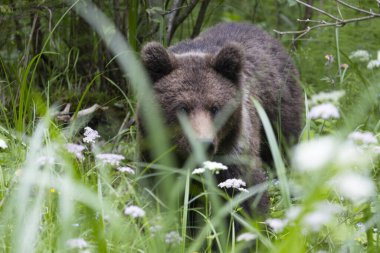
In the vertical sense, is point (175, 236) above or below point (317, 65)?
above

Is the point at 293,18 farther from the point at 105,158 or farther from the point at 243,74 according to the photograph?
the point at 105,158

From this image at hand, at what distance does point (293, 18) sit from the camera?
9.86 meters

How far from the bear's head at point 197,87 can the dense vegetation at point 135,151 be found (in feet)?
0.89

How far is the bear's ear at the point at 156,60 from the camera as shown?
5312mm

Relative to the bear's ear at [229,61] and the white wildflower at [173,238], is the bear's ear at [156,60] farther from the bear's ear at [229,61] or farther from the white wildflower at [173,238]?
the white wildflower at [173,238]

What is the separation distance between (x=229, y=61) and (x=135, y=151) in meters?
1.19

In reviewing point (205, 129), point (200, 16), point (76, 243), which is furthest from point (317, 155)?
point (200, 16)

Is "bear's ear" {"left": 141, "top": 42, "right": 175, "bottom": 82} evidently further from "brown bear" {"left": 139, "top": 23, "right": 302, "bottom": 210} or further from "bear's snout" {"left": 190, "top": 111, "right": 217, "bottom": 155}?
"bear's snout" {"left": 190, "top": 111, "right": 217, "bottom": 155}

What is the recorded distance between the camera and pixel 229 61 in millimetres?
5387

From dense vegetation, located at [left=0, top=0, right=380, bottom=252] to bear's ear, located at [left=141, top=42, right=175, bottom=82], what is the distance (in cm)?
21

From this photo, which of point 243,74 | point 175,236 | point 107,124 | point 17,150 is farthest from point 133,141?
point 175,236

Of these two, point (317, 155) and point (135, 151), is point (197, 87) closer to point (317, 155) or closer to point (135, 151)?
point (135, 151)

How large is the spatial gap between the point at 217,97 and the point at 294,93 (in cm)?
191

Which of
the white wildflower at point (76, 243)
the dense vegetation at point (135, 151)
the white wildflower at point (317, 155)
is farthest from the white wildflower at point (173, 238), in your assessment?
the white wildflower at point (317, 155)
